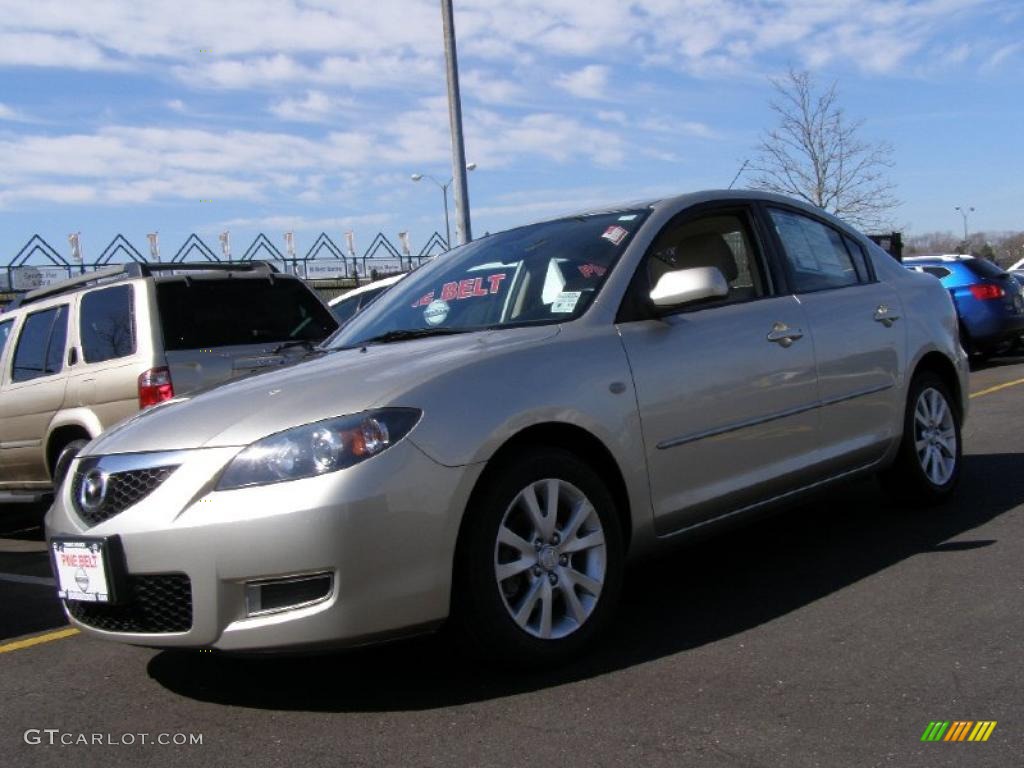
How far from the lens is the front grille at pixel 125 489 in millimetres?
3387

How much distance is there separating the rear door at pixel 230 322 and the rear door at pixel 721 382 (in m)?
2.50

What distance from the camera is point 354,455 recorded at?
128 inches

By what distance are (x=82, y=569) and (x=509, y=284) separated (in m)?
1.96

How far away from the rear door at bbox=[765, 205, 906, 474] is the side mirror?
2.97 ft

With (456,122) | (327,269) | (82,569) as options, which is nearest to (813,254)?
(82,569)

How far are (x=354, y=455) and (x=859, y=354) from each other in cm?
279

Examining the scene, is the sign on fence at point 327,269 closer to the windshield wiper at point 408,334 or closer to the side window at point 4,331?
the side window at point 4,331

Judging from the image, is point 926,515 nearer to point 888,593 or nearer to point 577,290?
point 888,593

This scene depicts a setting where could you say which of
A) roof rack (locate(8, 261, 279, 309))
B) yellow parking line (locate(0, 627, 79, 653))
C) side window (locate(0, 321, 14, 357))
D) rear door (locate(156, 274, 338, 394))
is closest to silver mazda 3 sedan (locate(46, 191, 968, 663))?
yellow parking line (locate(0, 627, 79, 653))

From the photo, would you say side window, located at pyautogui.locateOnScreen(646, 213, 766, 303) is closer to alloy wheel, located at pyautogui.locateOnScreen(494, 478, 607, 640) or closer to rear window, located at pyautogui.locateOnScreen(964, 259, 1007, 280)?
alloy wheel, located at pyautogui.locateOnScreen(494, 478, 607, 640)

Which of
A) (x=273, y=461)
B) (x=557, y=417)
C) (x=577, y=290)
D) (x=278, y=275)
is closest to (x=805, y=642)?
(x=557, y=417)

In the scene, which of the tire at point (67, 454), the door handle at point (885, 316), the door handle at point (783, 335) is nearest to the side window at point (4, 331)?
the tire at point (67, 454)

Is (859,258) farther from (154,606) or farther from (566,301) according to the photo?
(154,606)

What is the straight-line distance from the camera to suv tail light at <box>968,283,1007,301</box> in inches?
567
